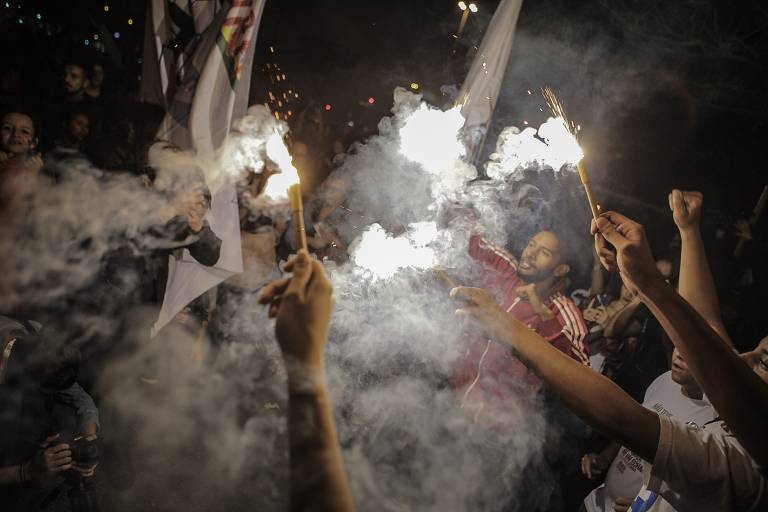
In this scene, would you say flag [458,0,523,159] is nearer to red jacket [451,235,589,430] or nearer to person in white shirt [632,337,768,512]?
red jacket [451,235,589,430]

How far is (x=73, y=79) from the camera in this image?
4934 mm

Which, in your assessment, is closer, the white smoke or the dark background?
the white smoke

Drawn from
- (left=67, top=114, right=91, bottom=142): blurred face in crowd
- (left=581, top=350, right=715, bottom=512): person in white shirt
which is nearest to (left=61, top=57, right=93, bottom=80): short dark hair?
(left=67, top=114, right=91, bottom=142): blurred face in crowd

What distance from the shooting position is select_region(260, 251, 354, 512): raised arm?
1226mm

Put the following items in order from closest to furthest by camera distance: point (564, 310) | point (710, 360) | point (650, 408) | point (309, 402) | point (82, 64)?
point (309, 402) → point (710, 360) → point (650, 408) → point (564, 310) → point (82, 64)

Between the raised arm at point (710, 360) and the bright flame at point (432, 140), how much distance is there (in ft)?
10.2

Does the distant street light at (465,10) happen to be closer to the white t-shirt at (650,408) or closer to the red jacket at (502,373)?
the red jacket at (502,373)

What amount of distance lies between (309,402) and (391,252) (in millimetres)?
3017

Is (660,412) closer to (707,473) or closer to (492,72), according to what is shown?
(707,473)

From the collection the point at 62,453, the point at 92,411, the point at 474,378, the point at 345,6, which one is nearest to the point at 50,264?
the point at 92,411

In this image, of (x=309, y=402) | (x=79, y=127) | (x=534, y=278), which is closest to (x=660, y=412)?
(x=534, y=278)

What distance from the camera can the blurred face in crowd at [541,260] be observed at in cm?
486

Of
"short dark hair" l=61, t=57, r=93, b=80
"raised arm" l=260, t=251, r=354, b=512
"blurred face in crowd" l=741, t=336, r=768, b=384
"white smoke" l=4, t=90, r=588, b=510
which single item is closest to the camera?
"raised arm" l=260, t=251, r=354, b=512

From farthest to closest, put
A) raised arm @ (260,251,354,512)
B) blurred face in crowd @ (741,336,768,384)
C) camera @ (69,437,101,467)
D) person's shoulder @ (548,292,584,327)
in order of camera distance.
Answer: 1. person's shoulder @ (548,292,584,327)
2. camera @ (69,437,101,467)
3. blurred face in crowd @ (741,336,768,384)
4. raised arm @ (260,251,354,512)
